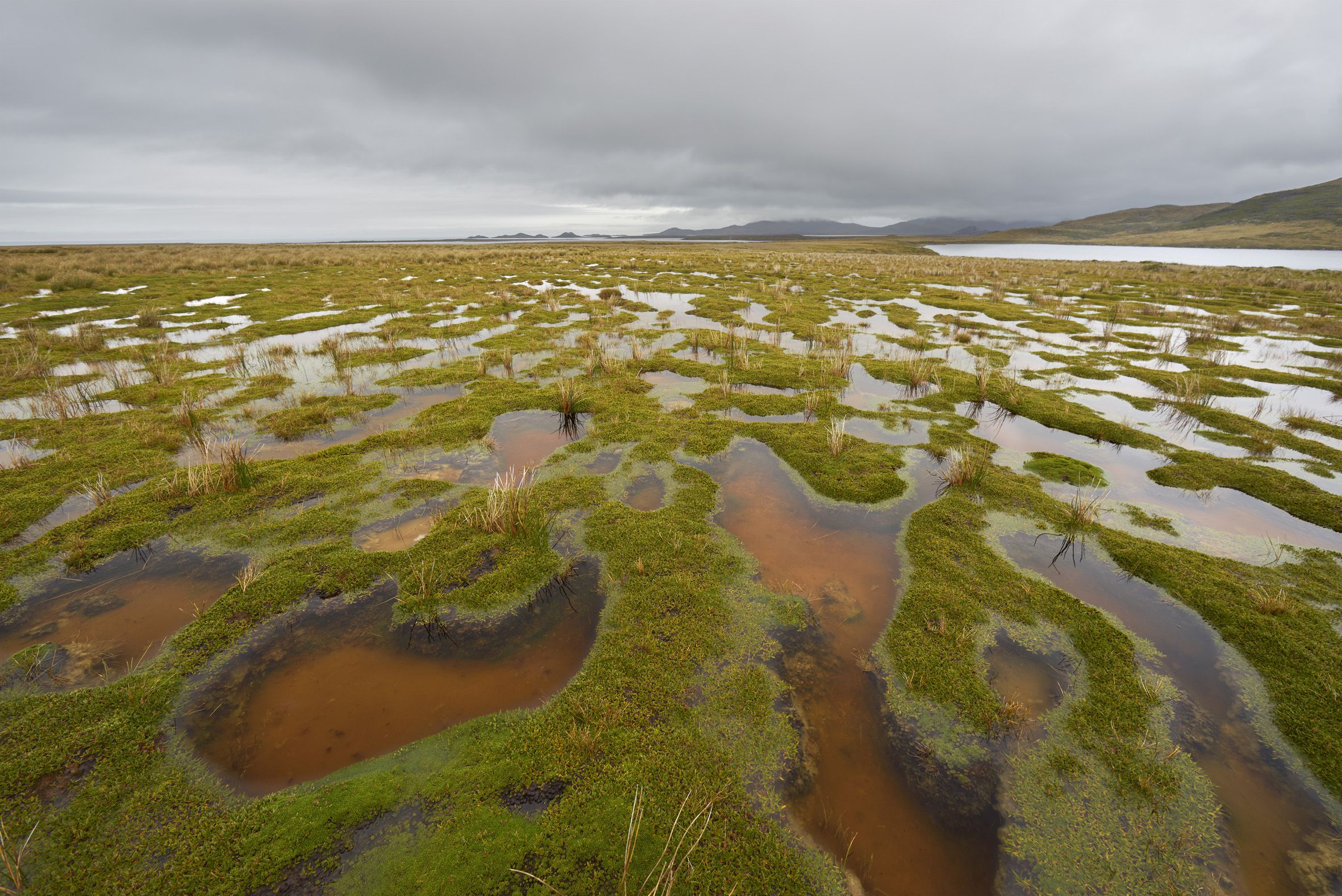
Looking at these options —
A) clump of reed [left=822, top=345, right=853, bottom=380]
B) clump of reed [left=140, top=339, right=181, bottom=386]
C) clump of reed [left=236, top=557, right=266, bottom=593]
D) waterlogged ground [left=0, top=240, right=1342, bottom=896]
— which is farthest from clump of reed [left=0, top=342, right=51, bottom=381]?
clump of reed [left=822, top=345, right=853, bottom=380]

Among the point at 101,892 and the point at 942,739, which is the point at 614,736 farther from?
the point at 101,892

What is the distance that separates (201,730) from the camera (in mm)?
4406

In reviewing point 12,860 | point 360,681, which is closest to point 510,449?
point 360,681

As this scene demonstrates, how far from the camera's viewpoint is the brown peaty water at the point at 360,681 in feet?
14.2

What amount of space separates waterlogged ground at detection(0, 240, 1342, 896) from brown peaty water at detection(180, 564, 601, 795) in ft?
0.12

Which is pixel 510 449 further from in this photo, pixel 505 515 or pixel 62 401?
pixel 62 401

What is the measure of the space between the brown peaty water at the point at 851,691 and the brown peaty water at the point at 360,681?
8.86ft

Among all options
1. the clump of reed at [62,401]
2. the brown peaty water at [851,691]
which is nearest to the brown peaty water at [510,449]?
the brown peaty water at [851,691]

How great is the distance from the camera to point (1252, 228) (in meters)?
131

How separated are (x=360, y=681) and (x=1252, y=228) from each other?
721 feet

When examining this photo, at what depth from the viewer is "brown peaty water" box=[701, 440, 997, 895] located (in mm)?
3732

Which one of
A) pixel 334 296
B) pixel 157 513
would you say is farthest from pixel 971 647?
pixel 334 296

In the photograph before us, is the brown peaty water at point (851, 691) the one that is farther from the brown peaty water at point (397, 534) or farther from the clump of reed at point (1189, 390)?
the clump of reed at point (1189, 390)

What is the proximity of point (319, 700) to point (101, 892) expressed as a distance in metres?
1.69
